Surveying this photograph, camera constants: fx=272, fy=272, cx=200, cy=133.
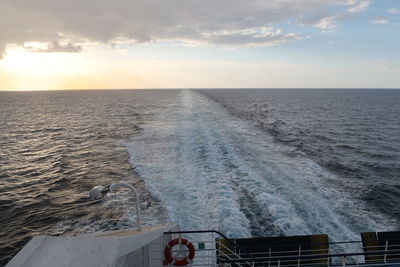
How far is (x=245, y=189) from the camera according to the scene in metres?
17.8

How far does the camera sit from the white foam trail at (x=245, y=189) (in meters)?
14.1

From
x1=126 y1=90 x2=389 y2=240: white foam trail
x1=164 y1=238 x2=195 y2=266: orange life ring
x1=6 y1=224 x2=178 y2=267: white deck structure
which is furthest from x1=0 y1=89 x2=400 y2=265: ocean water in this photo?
x1=6 y1=224 x2=178 y2=267: white deck structure

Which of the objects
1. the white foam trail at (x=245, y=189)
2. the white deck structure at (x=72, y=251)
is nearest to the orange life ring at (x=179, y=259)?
the white deck structure at (x=72, y=251)

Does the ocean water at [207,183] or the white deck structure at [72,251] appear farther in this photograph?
the ocean water at [207,183]

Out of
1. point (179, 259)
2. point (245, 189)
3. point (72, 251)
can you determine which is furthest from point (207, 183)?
point (72, 251)

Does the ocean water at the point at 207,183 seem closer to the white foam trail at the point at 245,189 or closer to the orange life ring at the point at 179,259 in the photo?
the white foam trail at the point at 245,189

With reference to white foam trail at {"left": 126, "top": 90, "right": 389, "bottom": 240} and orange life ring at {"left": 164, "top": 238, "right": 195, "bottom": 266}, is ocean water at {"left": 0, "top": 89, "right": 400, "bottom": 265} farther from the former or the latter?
orange life ring at {"left": 164, "top": 238, "right": 195, "bottom": 266}

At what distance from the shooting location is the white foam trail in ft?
46.3

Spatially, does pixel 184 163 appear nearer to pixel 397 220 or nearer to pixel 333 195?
pixel 333 195

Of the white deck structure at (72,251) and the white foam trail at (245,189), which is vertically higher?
the white deck structure at (72,251)

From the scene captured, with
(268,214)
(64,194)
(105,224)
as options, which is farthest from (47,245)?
(64,194)

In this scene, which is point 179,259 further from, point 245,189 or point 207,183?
point 207,183

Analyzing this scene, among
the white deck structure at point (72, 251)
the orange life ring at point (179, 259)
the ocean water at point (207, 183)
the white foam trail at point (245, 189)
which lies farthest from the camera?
the ocean water at point (207, 183)

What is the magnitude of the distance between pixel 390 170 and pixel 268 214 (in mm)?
18277
